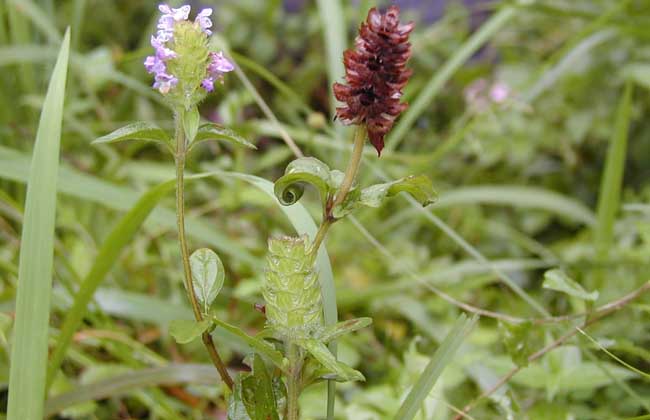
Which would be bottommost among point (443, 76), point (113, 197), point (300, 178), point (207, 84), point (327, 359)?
point (327, 359)

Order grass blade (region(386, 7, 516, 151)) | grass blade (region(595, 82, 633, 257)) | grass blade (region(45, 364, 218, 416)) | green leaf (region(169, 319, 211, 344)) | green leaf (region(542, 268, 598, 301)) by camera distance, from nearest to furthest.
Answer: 1. green leaf (region(169, 319, 211, 344))
2. green leaf (region(542, 268, 598, 301))
3. grass blade (region(45, 364, 218, 416))
4. grass blade (region(595, 82, 633, 257))
5. grass blade (region(386, 7, 516, 151))

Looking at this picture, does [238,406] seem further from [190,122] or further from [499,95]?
[499,95]

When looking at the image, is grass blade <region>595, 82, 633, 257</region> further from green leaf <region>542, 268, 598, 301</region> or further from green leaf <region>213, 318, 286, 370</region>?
green leaf <region>213, 318, 286, 370</region>

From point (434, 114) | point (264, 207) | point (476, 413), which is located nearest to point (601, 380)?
point (476, 413)

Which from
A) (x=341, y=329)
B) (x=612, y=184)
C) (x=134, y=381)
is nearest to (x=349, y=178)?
(x=341, y=329)

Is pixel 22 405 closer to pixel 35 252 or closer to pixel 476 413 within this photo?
pixel 35 252

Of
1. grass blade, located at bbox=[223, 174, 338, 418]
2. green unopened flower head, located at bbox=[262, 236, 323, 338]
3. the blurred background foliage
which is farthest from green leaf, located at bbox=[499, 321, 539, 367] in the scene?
green unopened flower head, located at bbox=[262, 236, 323, 338]

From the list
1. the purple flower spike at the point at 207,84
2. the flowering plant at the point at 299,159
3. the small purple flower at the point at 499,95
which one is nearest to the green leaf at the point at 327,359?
the flowering plant at the point at 299,159
